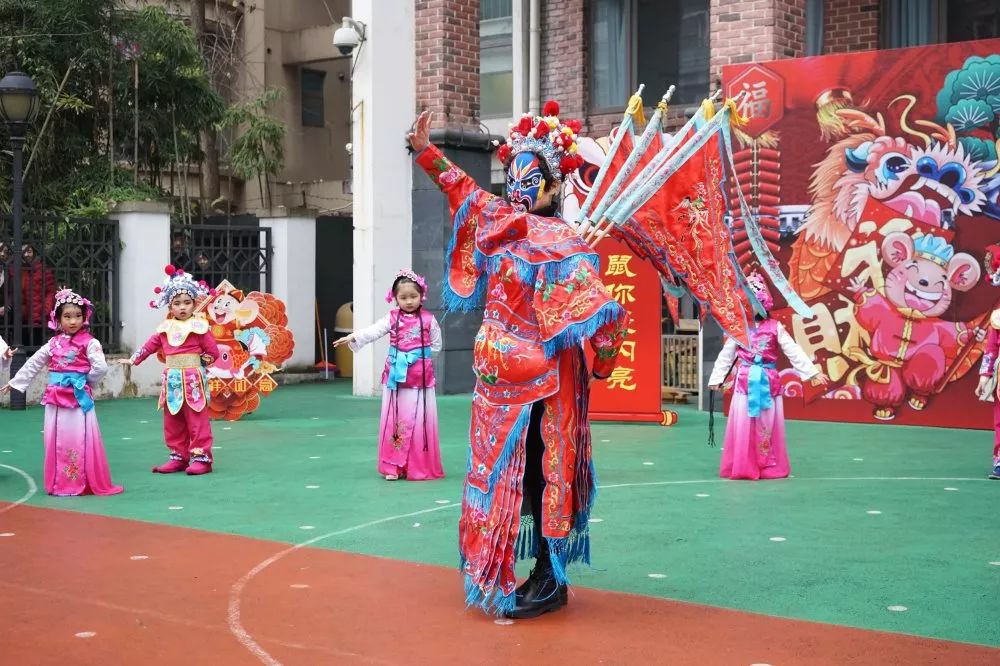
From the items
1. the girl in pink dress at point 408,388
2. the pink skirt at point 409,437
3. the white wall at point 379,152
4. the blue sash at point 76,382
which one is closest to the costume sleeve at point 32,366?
the blue sash at point 76,382

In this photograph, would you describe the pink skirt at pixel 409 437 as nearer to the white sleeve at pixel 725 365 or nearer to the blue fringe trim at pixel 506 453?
the white sleeve at pixel 725 365

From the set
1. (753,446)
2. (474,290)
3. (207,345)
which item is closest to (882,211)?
Result: (753,446)

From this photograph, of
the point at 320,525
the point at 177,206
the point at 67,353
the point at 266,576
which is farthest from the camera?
the point at 177,206

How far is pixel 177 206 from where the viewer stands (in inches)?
824

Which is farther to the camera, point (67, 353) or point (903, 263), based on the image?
point (903, 263)

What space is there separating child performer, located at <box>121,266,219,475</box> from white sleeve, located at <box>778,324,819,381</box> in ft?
15.2

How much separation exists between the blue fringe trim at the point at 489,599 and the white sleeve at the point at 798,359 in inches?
195

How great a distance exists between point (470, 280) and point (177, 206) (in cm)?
1547

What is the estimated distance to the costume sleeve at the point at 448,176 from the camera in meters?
6.31

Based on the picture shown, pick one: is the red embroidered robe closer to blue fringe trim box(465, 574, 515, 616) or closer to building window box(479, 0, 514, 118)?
blue fringe trim box(465, 574, 515, 616)

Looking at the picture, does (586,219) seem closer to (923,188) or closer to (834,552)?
(834,552)

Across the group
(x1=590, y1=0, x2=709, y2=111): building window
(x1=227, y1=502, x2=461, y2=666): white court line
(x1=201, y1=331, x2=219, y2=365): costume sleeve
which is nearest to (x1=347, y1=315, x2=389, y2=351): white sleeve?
(x1=201, y1=331, x2=219, y2=365): costume sleeve

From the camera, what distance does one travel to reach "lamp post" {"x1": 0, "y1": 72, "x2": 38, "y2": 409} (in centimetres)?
1538

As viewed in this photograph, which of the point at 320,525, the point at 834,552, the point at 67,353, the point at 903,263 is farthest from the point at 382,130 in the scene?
the point at 834,552
